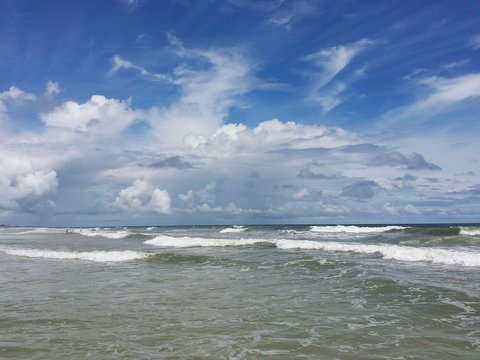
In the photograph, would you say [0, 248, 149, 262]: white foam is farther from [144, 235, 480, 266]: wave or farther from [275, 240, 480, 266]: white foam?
[275, 240, 480, 266]: white foam

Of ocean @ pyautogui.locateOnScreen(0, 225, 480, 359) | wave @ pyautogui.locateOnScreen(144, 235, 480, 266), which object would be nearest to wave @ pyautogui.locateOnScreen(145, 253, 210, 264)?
ocean @ pyautogui.locateOnScreen(0, 225, 480, 359)

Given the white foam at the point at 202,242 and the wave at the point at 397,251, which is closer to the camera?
the wave at the point at 397,251

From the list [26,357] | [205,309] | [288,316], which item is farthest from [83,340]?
[288,316]

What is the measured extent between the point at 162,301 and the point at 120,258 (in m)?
13.0

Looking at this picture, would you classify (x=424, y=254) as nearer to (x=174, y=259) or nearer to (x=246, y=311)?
(x=174, y=259)

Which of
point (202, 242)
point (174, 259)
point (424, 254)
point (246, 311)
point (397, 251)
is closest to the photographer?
point (246, 311)

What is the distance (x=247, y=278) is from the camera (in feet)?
50.8

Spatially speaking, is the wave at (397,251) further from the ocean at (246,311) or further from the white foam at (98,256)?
the white foam at (98,256)

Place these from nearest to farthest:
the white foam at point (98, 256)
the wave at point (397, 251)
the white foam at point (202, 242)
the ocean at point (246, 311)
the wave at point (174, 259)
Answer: the ocean at point (246, 311)
the wave at point (397, 251)
the wave at point (174, 259)
the white foam at point (98, 256)
the white foam at point (202, 242)

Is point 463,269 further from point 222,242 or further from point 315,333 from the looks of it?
point 222,242

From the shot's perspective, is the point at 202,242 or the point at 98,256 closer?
the point at 98,256

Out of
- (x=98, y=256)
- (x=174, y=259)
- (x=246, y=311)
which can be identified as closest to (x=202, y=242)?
(x=98, y=256)

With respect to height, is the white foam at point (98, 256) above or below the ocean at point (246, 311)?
above

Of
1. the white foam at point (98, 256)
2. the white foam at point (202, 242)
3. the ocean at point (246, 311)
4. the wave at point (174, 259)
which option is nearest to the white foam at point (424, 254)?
the ocean at point (246, 311)
